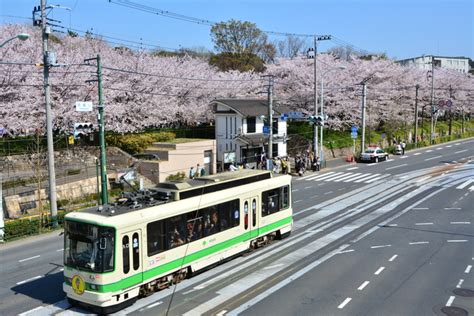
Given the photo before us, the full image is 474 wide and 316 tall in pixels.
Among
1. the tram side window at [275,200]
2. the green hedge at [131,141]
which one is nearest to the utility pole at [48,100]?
the tram side window at [275,200]

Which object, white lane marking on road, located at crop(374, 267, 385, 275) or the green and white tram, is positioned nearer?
the green and white tram

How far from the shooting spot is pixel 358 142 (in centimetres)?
5903

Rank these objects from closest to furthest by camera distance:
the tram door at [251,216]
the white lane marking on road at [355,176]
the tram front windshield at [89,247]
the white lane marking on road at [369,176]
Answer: the tram front windshield at [89,247] < the tram door at [251,216] < the white lane marking on road at [369,176] < the white lane marking on road at [355,176]

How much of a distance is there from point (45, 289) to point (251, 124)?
107 ft

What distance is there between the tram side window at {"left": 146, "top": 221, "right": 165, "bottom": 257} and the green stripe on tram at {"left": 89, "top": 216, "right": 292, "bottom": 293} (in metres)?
0.54

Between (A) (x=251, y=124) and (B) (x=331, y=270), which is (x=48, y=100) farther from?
(A) (x=251, y=124)

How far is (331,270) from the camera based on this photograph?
16.6 metres

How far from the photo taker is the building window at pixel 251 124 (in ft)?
149

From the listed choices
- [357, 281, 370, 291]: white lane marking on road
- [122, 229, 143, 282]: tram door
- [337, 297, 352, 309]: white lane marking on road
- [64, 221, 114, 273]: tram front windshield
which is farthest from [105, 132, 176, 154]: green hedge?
[337, 297, 352, 309]: white lane marking on road

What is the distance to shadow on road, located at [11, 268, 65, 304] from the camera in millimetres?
14266

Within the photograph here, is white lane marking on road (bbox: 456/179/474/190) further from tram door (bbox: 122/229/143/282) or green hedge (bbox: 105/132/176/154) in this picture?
tram door (bbox: 122/229/143/282)

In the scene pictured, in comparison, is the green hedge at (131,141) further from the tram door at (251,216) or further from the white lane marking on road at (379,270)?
the white lane marking on road at (379,270)

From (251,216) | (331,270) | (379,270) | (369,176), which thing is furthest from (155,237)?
(369,176)

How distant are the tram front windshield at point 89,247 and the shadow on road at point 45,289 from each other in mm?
1955
